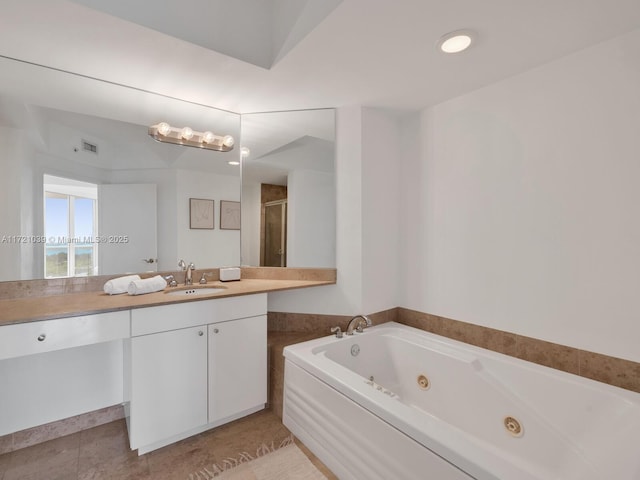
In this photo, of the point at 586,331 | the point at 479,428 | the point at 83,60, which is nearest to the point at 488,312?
the point at 586,331

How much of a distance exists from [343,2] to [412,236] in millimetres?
1625

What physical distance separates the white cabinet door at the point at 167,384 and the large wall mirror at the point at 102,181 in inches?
25.9

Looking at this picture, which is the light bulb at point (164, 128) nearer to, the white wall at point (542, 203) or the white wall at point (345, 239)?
the white wall at point (345, 239)

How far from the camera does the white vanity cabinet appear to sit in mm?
1596

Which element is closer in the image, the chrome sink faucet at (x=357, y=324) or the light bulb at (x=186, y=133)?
the chrome sink faucet at (x=357, y=324)

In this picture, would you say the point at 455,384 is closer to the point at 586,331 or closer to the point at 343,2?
the point at 586,331

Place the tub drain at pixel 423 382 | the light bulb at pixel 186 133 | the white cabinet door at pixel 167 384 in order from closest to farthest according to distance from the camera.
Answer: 1. the white cabinet door at pixel 167 384
2. the tub drain at pixel 423 382
3. the light bulb at pixel 186 133

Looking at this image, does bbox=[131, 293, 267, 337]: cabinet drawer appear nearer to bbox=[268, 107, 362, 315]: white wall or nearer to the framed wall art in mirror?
bbox=[268, 107, 362, 315]: white wall

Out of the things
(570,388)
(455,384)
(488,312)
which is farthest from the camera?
(488,312)

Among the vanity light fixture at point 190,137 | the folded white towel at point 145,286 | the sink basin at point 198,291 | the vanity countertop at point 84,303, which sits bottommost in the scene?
the sink basin at point 198,291

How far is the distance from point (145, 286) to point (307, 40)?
164 centimetres

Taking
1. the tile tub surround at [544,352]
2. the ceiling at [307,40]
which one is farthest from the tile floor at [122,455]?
the ceiling at [307,40]

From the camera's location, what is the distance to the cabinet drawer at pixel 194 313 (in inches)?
62.5

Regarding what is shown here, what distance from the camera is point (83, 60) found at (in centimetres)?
161
